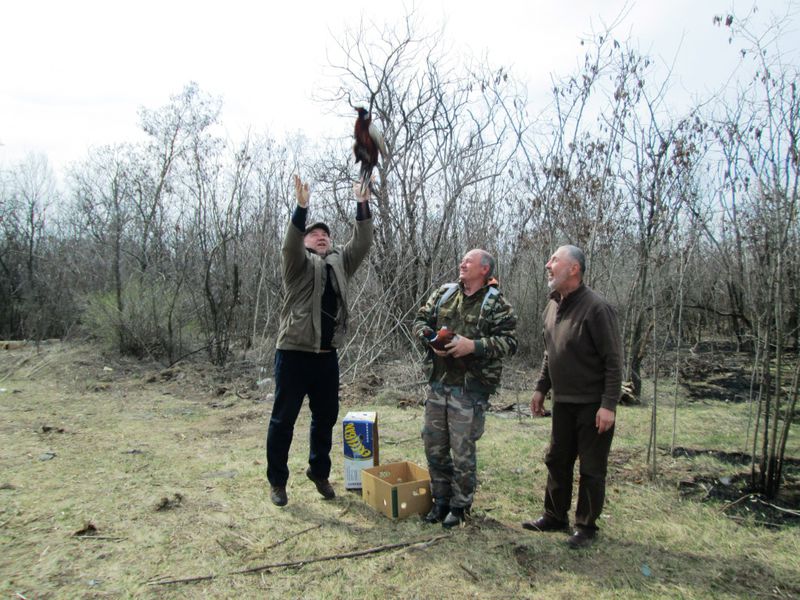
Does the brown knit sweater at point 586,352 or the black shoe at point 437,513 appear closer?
the brown knit sweater at point 586,352

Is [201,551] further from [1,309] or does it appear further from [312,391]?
[1,309]

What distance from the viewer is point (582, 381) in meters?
3.06

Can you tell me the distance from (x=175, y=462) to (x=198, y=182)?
19.1ft

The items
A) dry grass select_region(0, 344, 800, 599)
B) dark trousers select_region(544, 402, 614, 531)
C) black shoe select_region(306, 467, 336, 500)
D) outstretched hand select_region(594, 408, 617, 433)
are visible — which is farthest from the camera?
black shoe select_region(306, 467, 336, 500)

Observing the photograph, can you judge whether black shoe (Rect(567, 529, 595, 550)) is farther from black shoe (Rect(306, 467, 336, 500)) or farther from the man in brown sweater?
black shoe (Rect(306, 467, 336, 500))

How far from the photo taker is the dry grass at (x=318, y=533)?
8.87 ft

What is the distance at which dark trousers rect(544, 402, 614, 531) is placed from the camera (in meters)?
3.05

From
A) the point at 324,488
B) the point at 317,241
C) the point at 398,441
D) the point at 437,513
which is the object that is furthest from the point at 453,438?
the point at 398,441

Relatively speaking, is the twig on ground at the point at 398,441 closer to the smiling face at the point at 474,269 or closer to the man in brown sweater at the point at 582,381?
the man in brown sweater at the point at 582,381

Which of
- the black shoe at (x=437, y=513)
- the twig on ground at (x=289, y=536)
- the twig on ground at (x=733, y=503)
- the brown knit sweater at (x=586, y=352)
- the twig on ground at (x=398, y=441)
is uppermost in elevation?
the brown knit sweater at (x=586, y=352)

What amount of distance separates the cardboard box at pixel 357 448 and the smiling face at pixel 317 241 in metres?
1.27

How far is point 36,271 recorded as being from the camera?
15141mm

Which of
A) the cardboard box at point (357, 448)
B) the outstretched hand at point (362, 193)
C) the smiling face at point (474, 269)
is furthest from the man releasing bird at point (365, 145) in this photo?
the cardboard box at point (357, 448)

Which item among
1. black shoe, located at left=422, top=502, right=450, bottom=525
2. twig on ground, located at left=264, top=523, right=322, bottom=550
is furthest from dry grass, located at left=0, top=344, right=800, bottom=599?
black shoe, located at left=422, top=502, right=450, bottom=525
